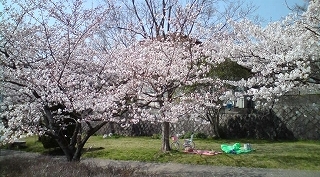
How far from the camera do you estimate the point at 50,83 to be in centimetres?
780

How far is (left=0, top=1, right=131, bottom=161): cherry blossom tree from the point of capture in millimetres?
7859

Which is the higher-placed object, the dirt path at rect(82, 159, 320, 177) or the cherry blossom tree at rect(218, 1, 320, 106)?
the cherry blossom tree at rect(218, 1, 320, 106)

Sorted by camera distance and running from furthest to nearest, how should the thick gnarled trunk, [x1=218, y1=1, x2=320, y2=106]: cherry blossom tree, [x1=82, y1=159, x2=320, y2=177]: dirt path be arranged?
1. [x1=82, y1=159, x2=320, y2=177]: dirt path
2. the thick gnarled trunk
3. [x1=218, y1=1, x2=320, y2=106]: cherry blossom tree

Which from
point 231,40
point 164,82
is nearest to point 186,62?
point 164,82

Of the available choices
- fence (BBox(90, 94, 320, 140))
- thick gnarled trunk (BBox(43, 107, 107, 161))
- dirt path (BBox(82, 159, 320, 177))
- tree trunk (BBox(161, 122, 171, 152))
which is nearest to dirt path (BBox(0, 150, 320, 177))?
dirt path (BBox(82, 159, 320, 177))

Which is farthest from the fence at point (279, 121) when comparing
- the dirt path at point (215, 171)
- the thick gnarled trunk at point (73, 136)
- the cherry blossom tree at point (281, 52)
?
the thick gnarled trunk at point (73, 136)

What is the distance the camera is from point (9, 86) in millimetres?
8891

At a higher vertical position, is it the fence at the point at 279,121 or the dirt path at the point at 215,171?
the fence at the point at 279,121

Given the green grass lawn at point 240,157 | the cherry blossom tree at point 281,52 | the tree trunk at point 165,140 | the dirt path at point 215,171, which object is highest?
the cherry blossom tree at point 281,52

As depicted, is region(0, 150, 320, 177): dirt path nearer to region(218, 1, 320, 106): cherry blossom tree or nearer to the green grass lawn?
the green grass lawn

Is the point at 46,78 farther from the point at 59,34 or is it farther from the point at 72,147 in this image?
the point at 72,147

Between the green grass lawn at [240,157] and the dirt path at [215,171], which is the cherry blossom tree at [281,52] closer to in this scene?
the dirt path at [215,171]

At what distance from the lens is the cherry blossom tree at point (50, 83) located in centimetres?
786

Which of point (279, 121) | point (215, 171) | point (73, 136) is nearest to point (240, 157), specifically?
point (215, 171)
